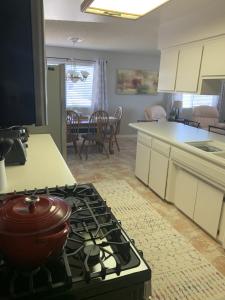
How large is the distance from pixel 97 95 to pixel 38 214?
19.4 feet

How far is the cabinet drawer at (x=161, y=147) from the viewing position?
2980 millimetres

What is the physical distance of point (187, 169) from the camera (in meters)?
2.66

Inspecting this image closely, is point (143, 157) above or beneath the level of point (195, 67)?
beneath

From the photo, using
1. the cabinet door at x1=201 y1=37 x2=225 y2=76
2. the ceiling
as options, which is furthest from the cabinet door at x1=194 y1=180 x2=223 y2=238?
the ceiling

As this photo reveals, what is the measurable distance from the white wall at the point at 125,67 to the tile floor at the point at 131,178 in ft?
2.70

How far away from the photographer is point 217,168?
2205 millimetres

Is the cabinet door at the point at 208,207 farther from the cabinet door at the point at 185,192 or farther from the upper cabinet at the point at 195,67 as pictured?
the upper cabinet at the point at 195,67

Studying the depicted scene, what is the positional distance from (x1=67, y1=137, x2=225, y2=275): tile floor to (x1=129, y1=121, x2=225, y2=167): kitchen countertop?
813 millimetres

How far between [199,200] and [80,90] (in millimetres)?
4642

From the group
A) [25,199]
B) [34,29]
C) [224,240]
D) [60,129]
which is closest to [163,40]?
[60,129]

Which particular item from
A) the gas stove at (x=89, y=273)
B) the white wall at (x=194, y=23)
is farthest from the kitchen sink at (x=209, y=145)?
the gas stove at (x=89, y=273)

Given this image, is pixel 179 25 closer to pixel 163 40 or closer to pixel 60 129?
pixel 163 40

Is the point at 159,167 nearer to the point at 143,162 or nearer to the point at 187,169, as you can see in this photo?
the point at 143,162

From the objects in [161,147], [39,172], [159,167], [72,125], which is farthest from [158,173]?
[72,125]
